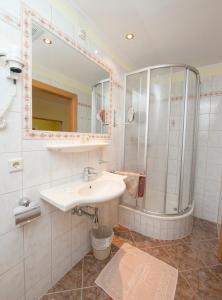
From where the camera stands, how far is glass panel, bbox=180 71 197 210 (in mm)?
1962

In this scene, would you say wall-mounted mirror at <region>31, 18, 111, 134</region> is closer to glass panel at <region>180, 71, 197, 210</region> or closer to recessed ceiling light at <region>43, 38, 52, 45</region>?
recessed ceiling light at <region>43, 38, 52, 45</region>

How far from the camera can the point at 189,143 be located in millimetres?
2074

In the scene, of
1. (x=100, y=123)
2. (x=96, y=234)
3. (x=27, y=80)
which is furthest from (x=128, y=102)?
(x=96, y=234)

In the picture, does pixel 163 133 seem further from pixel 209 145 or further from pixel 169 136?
pixel 209 145

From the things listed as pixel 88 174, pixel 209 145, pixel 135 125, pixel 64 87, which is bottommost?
pixel 88 174

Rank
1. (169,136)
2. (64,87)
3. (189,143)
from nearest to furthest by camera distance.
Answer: (64,87) < (169,136) < (189,143)

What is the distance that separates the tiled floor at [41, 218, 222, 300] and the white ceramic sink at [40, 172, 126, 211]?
75 centimetres

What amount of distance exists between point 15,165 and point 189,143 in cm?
199

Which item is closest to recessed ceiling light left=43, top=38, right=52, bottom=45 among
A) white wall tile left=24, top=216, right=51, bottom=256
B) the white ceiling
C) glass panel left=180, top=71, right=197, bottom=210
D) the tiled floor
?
the white ceiling

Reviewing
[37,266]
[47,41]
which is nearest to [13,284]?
[37,266]

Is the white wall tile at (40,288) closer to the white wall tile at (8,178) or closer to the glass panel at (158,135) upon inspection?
the white wall tile at (8,178)

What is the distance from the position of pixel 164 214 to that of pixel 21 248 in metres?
1.52

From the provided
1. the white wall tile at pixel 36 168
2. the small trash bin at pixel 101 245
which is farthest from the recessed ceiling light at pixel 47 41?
the small trash bin at pixel 101 245

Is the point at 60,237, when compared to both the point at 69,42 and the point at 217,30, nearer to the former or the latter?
the point at 69,42
